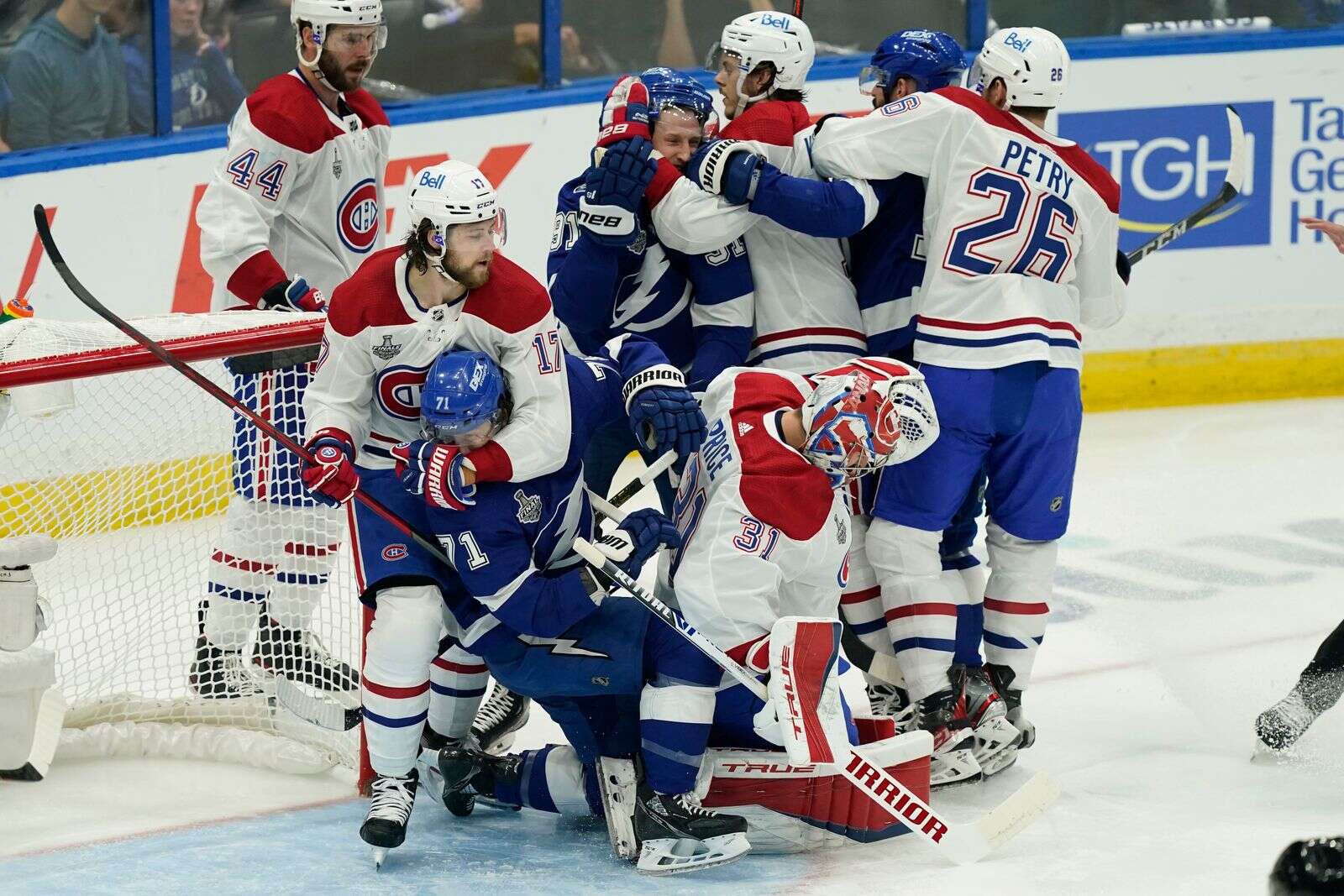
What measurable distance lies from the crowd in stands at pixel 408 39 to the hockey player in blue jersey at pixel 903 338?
84.3 inches

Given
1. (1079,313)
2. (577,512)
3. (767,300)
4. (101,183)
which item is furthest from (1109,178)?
(101,183)

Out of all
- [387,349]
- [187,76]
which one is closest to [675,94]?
[387,349]

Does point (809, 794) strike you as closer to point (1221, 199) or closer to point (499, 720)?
point (499, 720)

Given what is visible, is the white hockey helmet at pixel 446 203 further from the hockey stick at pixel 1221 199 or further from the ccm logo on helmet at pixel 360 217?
the hockey stick at pixel 1221 199

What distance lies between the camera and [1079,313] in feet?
12.0

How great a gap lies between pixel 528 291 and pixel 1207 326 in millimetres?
3800

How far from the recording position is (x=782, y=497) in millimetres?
3084

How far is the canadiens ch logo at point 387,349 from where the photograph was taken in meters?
3.10

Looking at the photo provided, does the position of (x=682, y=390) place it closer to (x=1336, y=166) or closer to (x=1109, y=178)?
(x=1109, y=178)

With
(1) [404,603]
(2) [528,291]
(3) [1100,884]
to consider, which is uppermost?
(2) [528,291]

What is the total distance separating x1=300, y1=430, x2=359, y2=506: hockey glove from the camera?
303 cm

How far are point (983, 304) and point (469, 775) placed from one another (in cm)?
124

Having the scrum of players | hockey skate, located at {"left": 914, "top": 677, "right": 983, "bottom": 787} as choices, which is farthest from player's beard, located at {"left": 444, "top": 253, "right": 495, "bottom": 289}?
hockey skate, located at {"left": 914, "top": 677, "right": 983, "bottom": 787}

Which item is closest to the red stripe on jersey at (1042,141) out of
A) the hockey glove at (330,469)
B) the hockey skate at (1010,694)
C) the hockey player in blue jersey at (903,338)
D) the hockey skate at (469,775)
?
the hockey player in blue jersey at (903,338)
